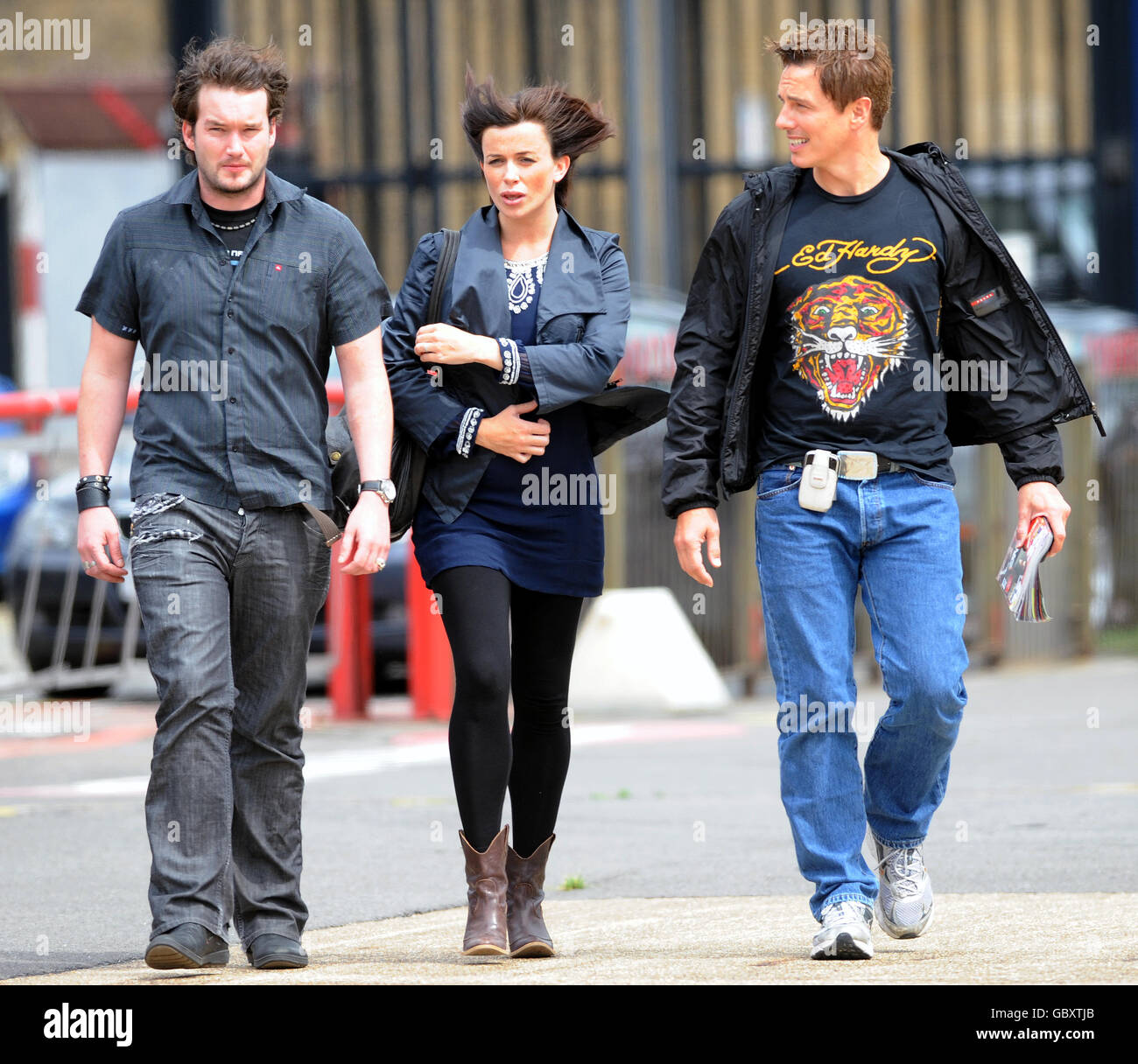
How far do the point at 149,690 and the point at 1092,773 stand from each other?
602cm

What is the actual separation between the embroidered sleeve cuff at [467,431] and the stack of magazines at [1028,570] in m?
1.19

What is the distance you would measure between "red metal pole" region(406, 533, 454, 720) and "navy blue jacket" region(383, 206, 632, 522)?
241 inches

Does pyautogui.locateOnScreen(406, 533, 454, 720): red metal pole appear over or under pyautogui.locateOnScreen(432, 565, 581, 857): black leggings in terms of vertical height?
under

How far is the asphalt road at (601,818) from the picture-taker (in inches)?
243

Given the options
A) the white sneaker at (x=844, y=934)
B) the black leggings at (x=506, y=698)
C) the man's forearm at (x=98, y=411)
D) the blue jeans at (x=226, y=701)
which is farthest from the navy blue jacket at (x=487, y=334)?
the white sneaker at (x=844, y=934)

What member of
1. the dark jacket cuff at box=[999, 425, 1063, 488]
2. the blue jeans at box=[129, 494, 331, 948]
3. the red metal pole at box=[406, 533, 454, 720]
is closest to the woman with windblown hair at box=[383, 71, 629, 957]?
the blue jeans at box=[129, 494, 331, 948]

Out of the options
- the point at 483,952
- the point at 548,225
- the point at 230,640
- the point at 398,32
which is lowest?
the point at 483,952

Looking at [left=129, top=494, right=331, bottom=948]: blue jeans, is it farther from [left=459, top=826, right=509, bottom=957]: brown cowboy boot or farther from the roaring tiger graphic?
the roaring tiger graphic

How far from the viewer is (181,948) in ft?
15.3

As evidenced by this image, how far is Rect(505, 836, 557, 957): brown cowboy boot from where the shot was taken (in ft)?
16.3

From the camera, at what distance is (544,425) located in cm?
498
